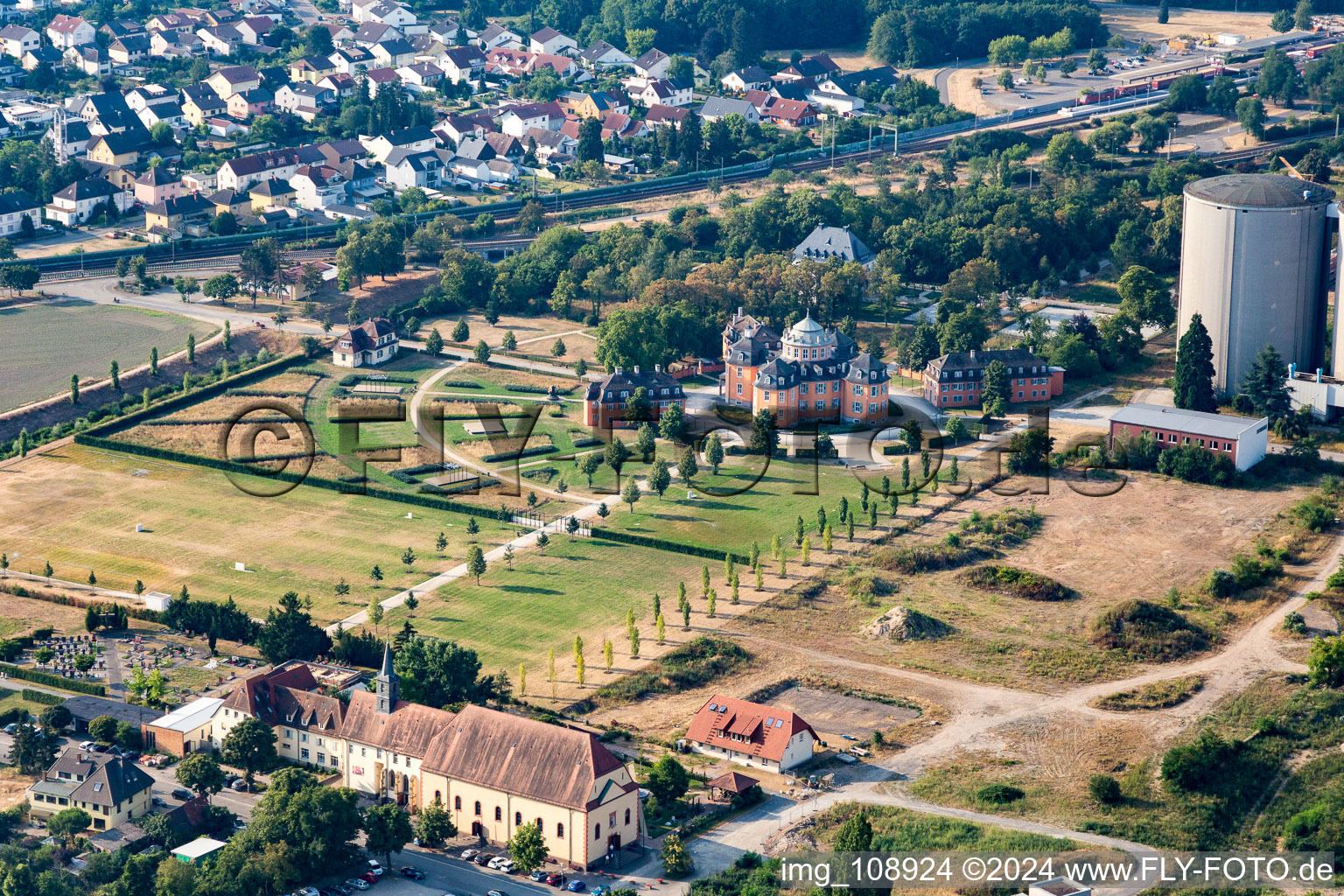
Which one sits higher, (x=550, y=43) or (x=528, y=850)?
(x=550, y=43)

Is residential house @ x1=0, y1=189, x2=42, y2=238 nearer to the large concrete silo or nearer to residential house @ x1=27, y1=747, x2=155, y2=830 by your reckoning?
residential house @ x1=27, y1=747, x2=155, y2=830

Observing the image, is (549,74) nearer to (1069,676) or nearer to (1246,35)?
(1246,35)

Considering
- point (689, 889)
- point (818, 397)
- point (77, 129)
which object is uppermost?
point (77, 129)

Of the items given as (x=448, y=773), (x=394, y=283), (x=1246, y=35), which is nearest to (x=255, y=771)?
(x=448, y=773)

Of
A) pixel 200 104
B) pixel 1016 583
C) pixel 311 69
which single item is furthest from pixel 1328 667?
pixel 311 69

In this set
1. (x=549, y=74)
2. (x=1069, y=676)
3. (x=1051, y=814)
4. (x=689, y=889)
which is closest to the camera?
(x=689, y=889)

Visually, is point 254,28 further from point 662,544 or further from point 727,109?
point 662,544

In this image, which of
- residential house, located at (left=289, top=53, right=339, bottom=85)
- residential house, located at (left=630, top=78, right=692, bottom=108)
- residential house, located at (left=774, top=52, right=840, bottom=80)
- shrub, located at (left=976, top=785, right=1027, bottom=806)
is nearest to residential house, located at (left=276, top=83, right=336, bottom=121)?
residential house, located at (left=289, top=53, right=339, bottom=85)
